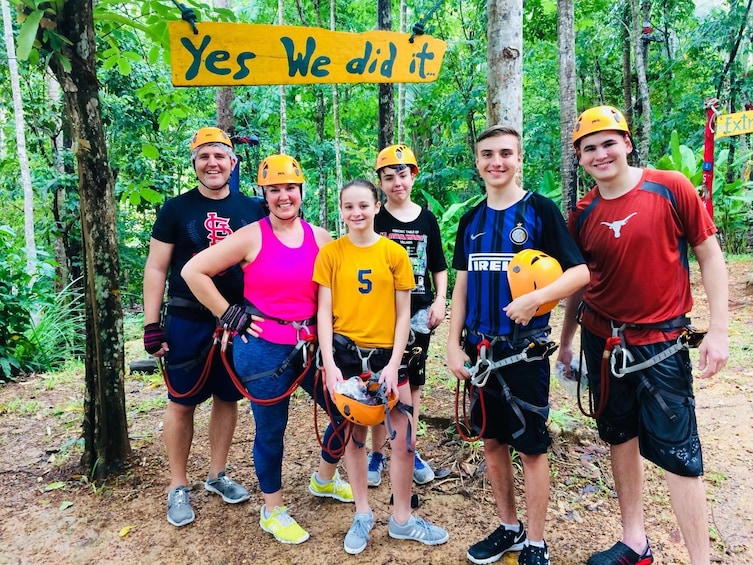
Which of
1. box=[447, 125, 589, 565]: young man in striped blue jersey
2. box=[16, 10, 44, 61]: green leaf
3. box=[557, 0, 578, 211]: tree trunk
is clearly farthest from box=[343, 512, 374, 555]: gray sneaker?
box=[557, 0, 578, 211]: tree trunk

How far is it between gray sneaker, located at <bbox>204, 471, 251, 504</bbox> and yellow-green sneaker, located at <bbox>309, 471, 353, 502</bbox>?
17.4 inches

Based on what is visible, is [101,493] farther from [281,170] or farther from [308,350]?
[281,170]

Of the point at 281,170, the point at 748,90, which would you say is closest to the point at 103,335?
the point at 281,170

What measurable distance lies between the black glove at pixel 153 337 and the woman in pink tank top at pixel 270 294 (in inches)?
16.9

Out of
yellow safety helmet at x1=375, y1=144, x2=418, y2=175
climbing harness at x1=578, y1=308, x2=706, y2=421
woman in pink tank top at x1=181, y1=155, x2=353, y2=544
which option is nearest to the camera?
climbing harness at x1=578, y1=308, x2=706, y2=421

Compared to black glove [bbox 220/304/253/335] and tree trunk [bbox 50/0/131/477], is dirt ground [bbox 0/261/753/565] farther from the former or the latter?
black glove [bbox 220/304/253/335]

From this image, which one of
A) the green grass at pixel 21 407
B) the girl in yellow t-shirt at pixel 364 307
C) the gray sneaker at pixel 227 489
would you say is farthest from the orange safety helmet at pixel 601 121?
the green grass at pixel 21 407

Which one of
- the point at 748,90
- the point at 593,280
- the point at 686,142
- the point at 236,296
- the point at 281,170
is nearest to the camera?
the point at 593,280

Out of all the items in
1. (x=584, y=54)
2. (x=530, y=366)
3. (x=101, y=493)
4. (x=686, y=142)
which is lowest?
(x=101, y=493)

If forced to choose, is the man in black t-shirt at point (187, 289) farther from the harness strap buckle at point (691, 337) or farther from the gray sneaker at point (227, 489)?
the harness strap buckle at point (691, 337)

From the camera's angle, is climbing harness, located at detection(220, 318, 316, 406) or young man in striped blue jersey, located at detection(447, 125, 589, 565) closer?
young man in striped blue jersey, located at detection(447, 125, 589, 565)

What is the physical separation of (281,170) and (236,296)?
85cm

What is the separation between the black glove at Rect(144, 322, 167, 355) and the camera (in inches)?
111

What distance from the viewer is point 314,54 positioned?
310 cm
